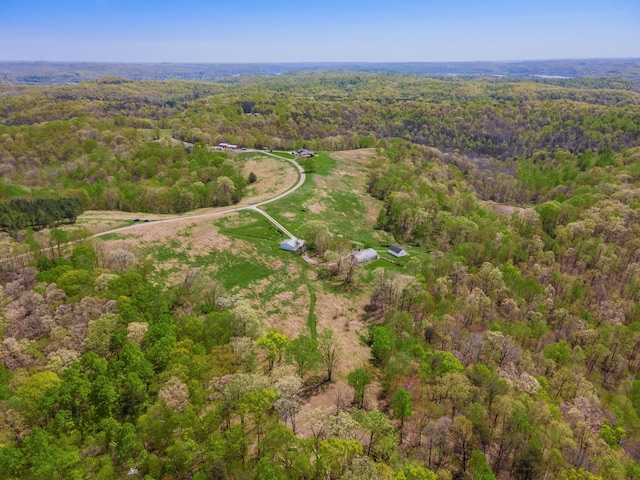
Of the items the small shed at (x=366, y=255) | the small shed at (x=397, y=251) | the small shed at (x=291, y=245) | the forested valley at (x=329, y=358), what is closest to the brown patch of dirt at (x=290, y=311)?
the forested valley at (x=329, y=358)

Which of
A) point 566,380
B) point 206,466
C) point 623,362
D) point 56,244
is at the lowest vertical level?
point 623,362

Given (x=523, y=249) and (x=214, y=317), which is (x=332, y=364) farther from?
(x=523, y=249)

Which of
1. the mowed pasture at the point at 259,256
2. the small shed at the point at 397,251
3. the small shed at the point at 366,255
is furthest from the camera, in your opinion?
the small shed at the point at 397,251

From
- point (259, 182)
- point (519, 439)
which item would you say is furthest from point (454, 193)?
point (519, 439)

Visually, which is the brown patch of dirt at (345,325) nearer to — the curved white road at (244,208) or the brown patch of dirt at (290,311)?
the brown patch of dirt at (290,311)

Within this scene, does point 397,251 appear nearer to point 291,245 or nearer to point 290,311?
point 291,245

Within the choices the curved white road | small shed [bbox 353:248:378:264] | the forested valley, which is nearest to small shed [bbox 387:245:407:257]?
the forested valley

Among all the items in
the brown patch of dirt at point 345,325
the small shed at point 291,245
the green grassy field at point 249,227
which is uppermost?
the green grassy field at point 249,227
